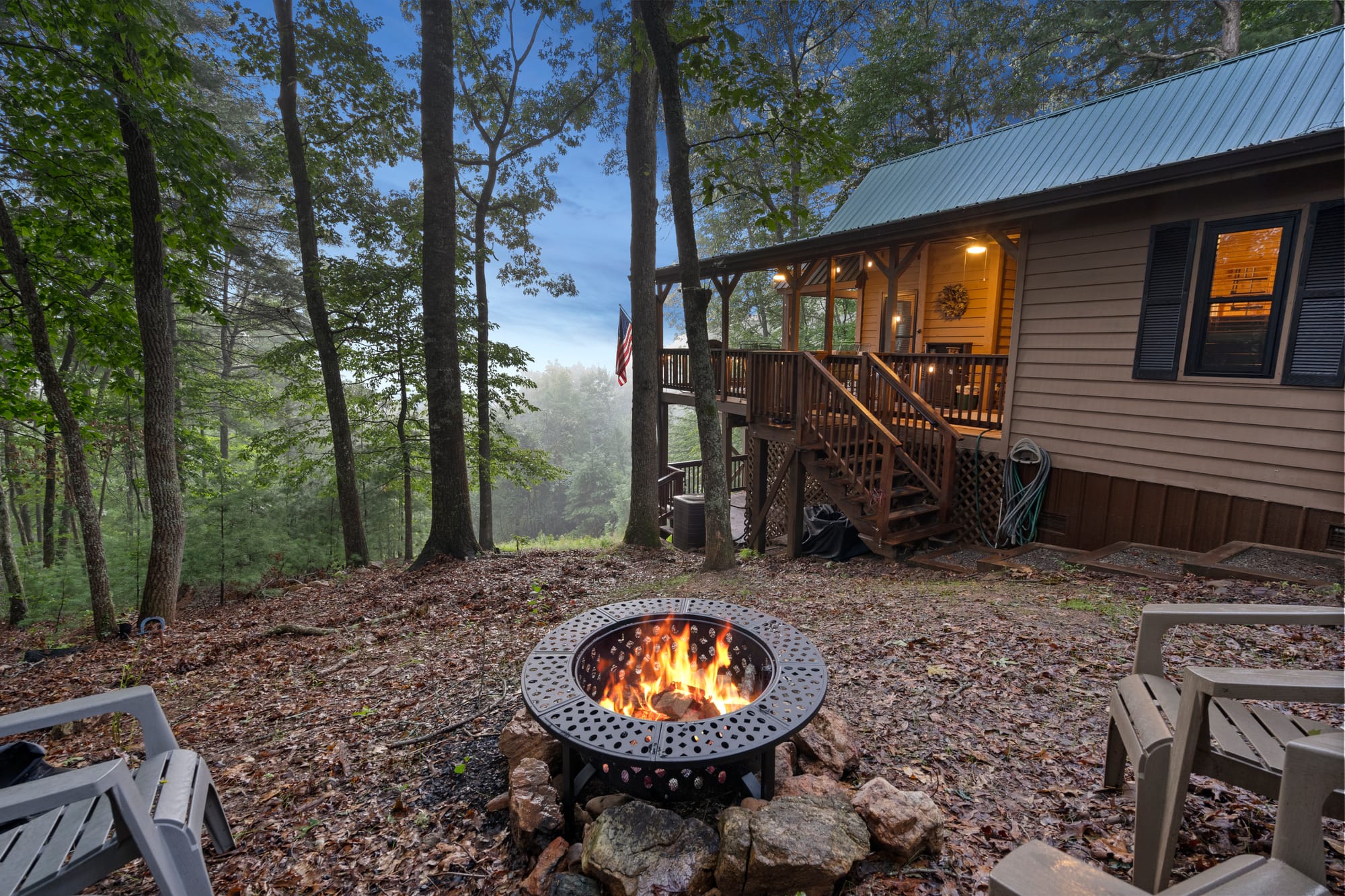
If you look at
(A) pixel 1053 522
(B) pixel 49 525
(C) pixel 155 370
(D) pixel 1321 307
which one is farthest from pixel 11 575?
(D) pixel 1321 307

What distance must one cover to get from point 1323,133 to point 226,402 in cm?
1867

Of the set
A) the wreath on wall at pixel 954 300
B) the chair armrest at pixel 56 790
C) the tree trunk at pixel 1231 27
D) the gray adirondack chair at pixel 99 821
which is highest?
the tree trunk at pixel 1231 27

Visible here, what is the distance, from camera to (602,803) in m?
2.04

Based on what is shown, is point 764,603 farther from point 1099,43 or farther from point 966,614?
point 1099,43

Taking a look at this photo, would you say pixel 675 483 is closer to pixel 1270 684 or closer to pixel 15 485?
pixel 1270 684

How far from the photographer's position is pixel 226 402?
44.0 ft

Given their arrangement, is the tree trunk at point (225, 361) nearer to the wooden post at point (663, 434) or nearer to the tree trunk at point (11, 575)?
the tree trunk at point (11, 575)

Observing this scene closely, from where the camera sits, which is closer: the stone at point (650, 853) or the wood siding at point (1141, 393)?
the stone at point (650, 853)

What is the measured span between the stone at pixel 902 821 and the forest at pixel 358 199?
4945 mm

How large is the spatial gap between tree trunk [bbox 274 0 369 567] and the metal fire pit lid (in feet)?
25.9

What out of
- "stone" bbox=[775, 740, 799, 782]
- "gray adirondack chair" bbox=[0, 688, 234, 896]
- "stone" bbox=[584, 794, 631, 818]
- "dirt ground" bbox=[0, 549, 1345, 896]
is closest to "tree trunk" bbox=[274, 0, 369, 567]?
"dirt ground" bbox=[0, 549, 1345, 896]

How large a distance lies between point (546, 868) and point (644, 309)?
27.6 ft

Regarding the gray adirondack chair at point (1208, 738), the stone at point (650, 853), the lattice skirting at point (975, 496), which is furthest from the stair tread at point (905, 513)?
the stone at point (650, 853)

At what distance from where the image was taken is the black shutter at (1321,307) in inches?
175
